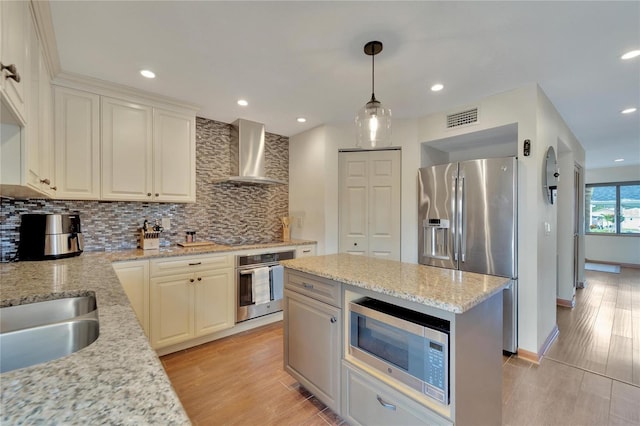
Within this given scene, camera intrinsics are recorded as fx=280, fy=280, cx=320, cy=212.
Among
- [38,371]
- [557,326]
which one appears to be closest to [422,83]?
[38,371]

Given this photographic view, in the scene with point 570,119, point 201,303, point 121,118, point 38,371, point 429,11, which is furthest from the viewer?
point 570,119

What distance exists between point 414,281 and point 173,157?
2.62 m

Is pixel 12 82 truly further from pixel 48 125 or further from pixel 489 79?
pixel 489 79

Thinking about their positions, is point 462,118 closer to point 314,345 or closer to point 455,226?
point 455,226

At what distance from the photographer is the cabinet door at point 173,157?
2789 mm

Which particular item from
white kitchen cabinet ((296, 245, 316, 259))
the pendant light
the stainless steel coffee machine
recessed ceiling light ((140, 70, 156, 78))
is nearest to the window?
white kitchen cabinet ((296, 245, 316, 259))

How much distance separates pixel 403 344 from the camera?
1.42 meters

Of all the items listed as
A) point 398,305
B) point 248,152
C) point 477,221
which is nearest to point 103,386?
point 398,305

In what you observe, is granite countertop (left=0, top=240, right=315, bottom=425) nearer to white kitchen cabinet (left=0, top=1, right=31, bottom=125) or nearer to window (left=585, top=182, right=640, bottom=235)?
white kitchen cabinet (left=0, top=1, right=31, bottom=125)

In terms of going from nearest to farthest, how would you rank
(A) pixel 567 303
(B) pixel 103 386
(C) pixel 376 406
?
1. (B) pixel 103 386
2. (C) pixel 376 406
3. (A) pixel 567 303

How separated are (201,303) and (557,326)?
156 inches

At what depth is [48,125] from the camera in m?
2.09

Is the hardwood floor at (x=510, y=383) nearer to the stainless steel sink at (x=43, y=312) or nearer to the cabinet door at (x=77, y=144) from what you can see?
the stainless steel sink at (x=43, y=312)

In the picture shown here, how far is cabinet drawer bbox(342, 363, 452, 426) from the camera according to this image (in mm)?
1308
